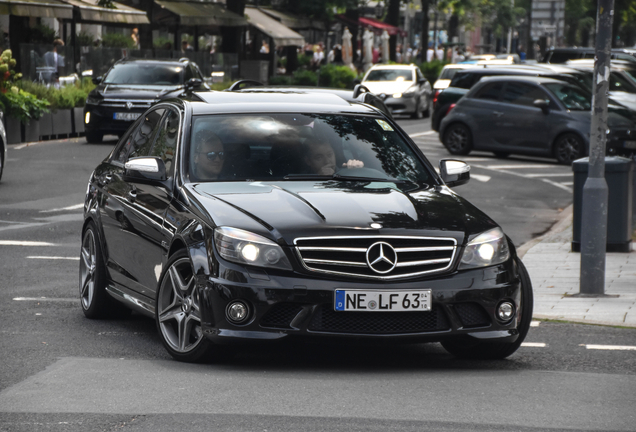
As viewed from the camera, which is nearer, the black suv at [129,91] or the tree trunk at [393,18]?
the black suv at [129,91]

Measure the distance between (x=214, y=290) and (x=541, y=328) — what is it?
282 cm

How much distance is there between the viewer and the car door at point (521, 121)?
22.7 metres

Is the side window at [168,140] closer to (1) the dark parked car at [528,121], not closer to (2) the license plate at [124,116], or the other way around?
(1) the dark parked car at [528,121]

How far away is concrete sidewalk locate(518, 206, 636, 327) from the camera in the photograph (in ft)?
27.8

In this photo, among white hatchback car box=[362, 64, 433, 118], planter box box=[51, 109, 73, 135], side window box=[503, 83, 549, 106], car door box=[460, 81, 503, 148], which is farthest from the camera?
white hatchback car box=[362, 64, 433, 118]

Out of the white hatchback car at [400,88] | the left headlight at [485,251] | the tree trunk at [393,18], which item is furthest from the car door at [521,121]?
the tree trunk at [393,18]

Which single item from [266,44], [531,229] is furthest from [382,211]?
[266,44]

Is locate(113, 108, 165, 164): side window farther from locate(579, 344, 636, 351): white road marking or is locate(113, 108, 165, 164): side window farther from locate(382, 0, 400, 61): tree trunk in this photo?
locate(382, 0, 400, 61): tree trunk

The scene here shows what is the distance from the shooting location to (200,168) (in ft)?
22.6

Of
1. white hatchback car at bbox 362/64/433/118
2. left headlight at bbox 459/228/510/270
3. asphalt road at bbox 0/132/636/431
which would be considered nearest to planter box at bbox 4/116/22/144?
white hatchback car at bbox 362/64/433/118

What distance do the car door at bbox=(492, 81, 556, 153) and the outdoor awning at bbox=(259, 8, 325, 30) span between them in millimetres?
32088

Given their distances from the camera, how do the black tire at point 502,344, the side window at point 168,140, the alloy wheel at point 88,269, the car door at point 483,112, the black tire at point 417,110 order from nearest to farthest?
1. the black tire at point 502,344
2. the side window at point 168,140
3. the alloy wheel at point 88,269
4. the car door at point 483,112
5. the black tire at point 417,110

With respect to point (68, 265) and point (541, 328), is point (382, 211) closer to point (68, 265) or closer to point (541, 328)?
point (541, 328)

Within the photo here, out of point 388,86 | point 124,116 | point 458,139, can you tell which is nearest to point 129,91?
point 124,116
